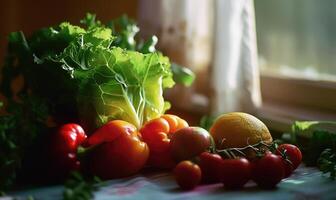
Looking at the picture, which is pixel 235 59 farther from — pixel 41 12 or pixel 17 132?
pixel 41 12

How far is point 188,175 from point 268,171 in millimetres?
130

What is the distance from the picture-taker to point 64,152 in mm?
874

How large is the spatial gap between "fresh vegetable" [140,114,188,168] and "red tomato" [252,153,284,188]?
0.19 meters

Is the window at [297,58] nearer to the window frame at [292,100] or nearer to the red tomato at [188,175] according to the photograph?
the window frame at [292,100]

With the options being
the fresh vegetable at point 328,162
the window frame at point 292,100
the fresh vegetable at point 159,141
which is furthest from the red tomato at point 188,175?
the window frame at point 292,100

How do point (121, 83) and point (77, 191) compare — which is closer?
point (77, 191)

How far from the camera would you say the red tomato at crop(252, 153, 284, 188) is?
804 mm

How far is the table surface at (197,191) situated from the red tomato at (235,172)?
0.01 m

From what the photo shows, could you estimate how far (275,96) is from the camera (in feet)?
5.12

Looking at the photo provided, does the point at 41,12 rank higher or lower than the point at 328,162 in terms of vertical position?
higher

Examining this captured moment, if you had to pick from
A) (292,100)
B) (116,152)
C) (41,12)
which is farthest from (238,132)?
(41,12)

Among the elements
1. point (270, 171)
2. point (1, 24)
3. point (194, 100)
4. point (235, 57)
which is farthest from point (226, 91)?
point (1, 24)

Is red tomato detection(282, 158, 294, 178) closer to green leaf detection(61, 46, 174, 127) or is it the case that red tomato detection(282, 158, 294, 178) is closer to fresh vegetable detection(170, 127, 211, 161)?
fresh vegetable detection(170, 127, 211, 161)

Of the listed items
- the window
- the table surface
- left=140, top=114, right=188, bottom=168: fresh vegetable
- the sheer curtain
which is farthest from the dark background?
the table surface
